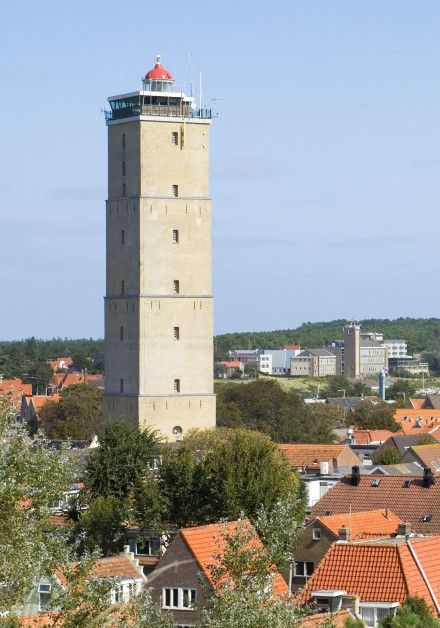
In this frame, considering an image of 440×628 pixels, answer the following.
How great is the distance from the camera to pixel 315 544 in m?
44.7

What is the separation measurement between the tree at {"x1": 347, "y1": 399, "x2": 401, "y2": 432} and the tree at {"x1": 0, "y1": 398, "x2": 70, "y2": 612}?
8930cm

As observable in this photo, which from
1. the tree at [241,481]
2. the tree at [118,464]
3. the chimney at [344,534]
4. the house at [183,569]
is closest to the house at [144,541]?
the tree at [241,481]

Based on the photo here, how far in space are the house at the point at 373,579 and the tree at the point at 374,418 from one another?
7548 centimetres

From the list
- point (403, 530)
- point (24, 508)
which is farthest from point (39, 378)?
point (24, 508)

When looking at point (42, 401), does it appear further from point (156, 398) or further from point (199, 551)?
point (199, 551)

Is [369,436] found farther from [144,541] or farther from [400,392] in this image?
[400,392]

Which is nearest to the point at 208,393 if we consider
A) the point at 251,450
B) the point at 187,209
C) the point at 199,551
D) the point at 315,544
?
the point at 187,209

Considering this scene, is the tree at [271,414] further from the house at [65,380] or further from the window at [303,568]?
the house at [65,380]

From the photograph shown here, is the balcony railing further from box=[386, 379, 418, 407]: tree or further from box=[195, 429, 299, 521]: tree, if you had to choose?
box=[386, 379, 418, 407]: tree

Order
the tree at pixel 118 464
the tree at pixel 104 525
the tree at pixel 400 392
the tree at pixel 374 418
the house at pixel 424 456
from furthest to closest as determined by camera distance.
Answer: the tree at pixel 400 392 < the tree at pixel 374 418 < the house at pixel 424 456 < the tree at pixel 118 464 < the tree at pixel 104 525

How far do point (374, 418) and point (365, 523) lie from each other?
235 ft

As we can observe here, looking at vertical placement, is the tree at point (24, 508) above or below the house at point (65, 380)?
below

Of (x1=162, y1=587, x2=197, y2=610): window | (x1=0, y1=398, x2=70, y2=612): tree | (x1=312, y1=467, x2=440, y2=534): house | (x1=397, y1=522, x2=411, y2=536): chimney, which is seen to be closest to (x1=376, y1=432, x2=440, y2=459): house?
(x1=312, y1=467, x2=440, y2=534): house

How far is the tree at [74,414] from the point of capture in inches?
4048
